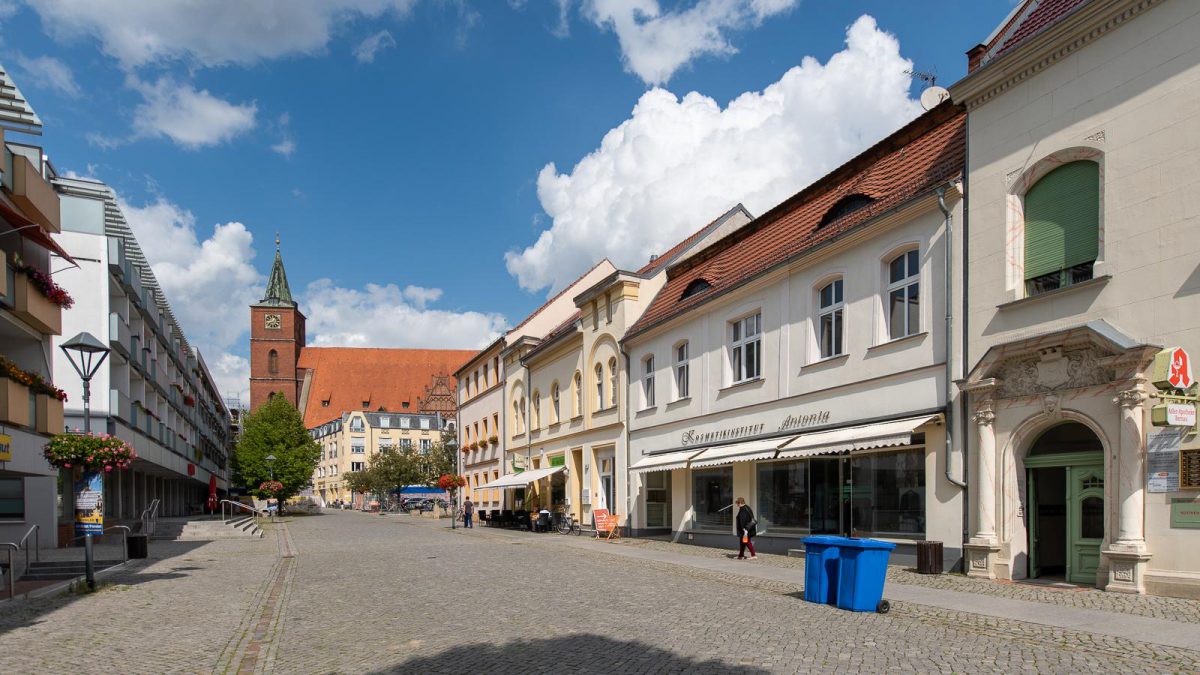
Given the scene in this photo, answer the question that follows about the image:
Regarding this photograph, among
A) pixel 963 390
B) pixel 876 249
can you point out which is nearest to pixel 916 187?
pixel 876 249

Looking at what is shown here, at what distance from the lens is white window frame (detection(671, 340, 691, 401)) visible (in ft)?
86.2

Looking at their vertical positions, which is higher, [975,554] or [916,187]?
[916,187]

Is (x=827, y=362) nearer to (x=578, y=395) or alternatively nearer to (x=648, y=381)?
(x=648, y=381)

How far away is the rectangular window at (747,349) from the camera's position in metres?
22.7

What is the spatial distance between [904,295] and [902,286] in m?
0.19

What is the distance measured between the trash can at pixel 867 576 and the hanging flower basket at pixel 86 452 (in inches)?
578

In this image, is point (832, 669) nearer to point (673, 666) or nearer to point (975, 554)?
point (673, 666)

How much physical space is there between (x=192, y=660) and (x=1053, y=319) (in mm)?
12813

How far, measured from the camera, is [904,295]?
691 inches

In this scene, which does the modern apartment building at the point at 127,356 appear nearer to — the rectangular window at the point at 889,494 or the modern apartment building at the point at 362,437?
the rectangular window at the point at 889,494

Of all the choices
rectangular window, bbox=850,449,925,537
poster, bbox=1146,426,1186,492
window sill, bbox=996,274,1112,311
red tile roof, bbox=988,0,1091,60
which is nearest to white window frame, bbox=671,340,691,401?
rectangular window, bbox=850,449,925,537

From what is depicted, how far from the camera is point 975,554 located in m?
14.9

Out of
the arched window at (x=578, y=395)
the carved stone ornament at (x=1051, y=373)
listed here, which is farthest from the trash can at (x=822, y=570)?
the arched window at (x=578, y=395)

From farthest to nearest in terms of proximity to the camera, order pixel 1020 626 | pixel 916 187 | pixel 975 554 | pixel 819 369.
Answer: pixel 819 369, pixel 916 187, pixel 975 554, pixel 1020 626
